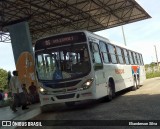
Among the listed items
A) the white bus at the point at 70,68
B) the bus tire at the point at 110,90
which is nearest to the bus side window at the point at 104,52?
the white bus at the point at 70,68

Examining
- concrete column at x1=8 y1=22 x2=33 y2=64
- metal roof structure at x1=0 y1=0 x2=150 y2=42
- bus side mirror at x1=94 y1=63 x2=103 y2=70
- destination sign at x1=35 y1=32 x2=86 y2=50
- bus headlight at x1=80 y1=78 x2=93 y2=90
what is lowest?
bus headlight at x1=80 y1=78 x2=93 y2=90

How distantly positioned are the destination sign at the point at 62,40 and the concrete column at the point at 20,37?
24.3 feet

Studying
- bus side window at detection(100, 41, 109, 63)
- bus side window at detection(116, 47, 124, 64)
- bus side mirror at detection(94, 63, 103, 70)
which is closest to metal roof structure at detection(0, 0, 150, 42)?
bus side window at detection(116, 47, 124, 64)

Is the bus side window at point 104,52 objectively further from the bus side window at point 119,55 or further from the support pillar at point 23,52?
the support pillar at point 23,52

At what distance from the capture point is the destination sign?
1298 cm

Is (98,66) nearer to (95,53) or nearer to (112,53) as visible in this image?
(95,53)

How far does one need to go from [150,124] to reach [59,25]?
856 inches

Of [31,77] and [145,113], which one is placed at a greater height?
[31,77]

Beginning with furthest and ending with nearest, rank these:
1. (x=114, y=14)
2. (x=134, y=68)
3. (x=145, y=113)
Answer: (x=114, y=14) < (x=134, y=68) < (x=145, y=113)

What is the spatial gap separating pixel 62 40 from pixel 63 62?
35.7 inches

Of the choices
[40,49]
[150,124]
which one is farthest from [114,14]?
[150,124]

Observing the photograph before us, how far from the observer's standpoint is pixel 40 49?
1324 centimetres

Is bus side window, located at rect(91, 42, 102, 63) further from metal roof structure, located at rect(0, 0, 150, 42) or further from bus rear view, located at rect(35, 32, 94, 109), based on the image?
metal roof structure, located at rect(0, 0, 150, 42)

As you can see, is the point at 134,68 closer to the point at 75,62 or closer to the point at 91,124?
the point at 75,62
